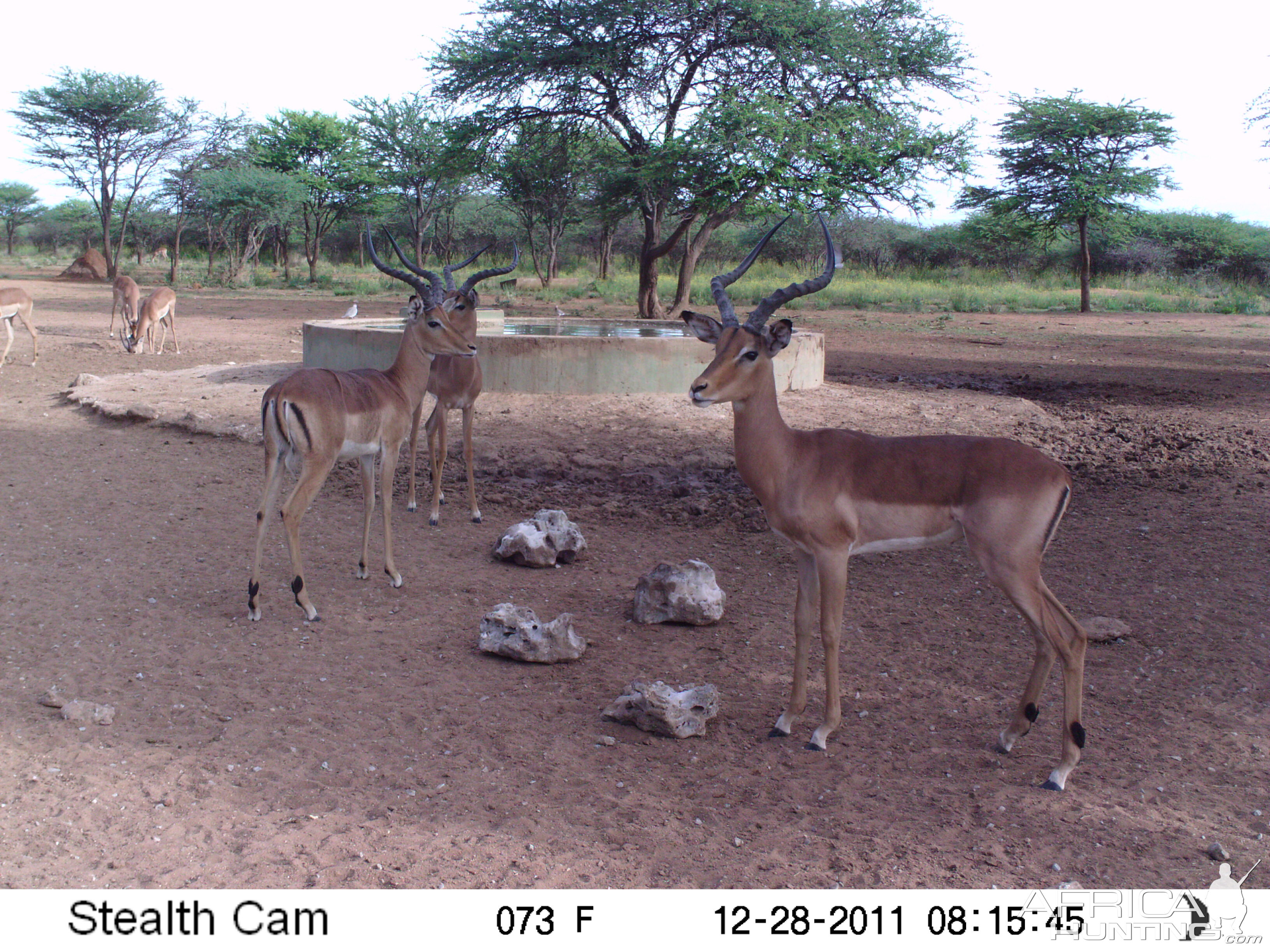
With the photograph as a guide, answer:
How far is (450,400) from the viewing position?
725 centimetres

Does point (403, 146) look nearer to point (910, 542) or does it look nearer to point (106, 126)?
point (106, 126)

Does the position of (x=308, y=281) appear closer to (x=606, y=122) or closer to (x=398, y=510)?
(x=606, y=122)

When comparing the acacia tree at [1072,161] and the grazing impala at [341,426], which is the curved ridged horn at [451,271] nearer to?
the grazing impala at [341,426]

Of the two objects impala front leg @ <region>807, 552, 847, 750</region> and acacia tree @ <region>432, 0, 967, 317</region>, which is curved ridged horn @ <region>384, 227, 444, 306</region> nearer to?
impala front leg @ <region>807, 552, 847, 750</region>

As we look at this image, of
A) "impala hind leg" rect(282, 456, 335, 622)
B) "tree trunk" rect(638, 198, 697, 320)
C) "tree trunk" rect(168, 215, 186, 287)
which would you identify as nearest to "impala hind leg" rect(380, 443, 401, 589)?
"impala hind leg" rect(282, 456, 335, 622)

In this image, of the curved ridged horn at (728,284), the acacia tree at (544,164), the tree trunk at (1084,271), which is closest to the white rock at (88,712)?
the curved ridged horn at (728,284)

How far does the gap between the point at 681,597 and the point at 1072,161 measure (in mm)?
26108

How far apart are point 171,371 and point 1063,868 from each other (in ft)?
41.5

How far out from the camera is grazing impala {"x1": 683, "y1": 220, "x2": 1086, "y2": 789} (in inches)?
144

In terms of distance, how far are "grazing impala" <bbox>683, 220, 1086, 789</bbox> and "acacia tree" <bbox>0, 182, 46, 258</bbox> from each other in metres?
60.2

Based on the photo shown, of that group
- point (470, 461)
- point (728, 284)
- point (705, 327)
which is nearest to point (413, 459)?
point (470, 461)
